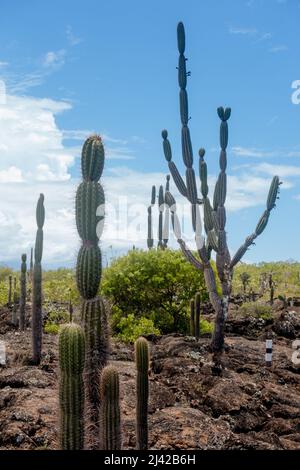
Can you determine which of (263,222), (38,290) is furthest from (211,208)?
(38,290)

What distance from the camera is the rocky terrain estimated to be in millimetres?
8930

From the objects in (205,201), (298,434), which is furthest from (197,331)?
(298,434)

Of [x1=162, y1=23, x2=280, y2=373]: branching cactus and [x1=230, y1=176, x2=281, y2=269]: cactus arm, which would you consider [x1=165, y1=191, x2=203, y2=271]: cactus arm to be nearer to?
[x1=162, y1=23, x2=280, y2=373]: branching cactus

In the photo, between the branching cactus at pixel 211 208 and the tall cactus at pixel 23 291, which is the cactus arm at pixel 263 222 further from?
the tall cactus at pixel 23 291

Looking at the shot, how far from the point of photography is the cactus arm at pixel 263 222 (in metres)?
15.5

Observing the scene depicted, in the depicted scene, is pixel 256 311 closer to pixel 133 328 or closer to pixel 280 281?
pixel 133 328

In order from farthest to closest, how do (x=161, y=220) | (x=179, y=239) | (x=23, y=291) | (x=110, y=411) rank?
(x=161, y=220)
(x=23, y=291)
(x=179, y=239)
(x=110, y=411)

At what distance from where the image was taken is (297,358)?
16.4 metres

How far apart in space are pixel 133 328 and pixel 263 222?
5.00 metres

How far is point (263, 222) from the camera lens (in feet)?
51.2

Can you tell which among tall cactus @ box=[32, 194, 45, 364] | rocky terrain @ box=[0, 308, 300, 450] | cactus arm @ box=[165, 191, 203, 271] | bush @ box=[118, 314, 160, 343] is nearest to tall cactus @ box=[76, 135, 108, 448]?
rocky terrain @ box=[0, 308, 300, 450]

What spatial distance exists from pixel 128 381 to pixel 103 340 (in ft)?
12.1

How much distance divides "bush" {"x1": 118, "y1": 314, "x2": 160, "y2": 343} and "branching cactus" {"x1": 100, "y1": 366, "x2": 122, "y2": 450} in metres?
9.84
